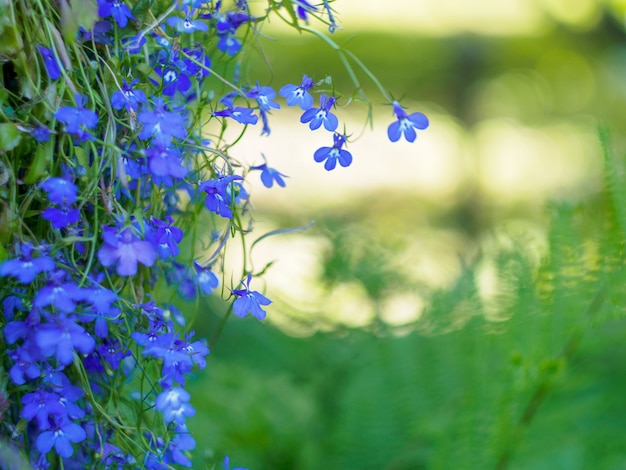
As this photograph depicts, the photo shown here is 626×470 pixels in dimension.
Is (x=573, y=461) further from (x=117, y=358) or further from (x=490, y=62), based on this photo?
(x=490, y=62)

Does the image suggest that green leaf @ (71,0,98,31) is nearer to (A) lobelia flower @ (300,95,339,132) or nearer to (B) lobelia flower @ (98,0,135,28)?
(B) lobelia flower @ (98,0,135,28)

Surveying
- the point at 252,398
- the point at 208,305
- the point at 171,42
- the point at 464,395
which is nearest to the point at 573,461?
the point at 464,395

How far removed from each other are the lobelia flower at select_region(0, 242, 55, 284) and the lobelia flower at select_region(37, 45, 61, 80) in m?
0.10

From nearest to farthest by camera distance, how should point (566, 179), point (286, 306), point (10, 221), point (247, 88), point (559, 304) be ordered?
point (10, 221) < point (247, 88) < point (559, 304) < point (286, 306) < point (566, 179)

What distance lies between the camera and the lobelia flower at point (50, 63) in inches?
15.7

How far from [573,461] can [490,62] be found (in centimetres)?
318

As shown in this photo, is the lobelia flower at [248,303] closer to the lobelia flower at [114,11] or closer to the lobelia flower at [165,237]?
the lobelia flower at [165,237]

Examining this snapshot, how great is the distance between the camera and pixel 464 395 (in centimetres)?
83

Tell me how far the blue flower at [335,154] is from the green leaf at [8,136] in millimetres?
175

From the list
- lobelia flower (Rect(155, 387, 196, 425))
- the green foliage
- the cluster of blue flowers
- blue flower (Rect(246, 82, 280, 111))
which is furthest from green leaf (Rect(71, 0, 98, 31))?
the green foliage

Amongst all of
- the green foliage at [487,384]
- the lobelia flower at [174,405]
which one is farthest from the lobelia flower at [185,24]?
the green foliage at [487,384]

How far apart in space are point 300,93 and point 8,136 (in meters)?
0.18

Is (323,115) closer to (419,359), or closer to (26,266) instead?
(26,266)

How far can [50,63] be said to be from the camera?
40 centimetres
